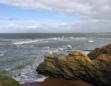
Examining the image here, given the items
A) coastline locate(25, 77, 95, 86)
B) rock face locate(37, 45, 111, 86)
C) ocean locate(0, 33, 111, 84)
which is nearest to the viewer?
rock face locate(37, 45, 111, 86)

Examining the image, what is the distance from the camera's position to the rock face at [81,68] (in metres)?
10.2

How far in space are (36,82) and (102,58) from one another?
225 inches

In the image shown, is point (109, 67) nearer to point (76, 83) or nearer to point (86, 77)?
point (86, 77)

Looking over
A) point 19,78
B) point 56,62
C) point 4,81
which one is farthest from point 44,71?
point 4,81

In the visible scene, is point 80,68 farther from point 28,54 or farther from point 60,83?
point 28,54

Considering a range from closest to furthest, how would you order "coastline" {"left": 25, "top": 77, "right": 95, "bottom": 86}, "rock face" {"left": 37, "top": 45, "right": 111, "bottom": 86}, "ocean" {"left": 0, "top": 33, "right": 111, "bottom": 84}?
"rock face" {"left": 37, "top": 45, "right": 111, "bottom": 86} < "coastline" {"left": 25, "top": 77, "right": 95, "bottom": 86} < "ocean" {"left": 0, "top": 33, "right": 111, "bottom": 84}

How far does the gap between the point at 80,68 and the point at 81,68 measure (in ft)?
0.28

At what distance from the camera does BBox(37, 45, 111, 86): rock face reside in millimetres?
10164

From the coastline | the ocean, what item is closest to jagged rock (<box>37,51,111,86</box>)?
the coastline

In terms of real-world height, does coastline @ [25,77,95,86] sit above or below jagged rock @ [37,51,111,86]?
below

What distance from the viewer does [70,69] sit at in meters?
11.8

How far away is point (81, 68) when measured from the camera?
11375 millimetres

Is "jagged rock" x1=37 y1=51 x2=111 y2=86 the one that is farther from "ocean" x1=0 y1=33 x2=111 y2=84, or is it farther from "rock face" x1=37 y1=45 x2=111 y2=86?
"ocean" x1=0 y1=33 x2=111 y2=84

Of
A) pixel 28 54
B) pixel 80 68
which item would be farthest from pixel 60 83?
pixel 28 54
